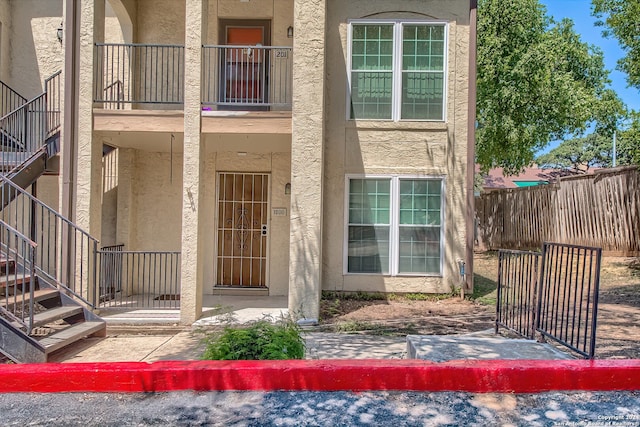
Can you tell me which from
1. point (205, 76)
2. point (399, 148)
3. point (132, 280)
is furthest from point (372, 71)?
point (132, 280)

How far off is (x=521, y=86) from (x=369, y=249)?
10.0 metres

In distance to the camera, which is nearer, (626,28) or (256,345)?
(256,345)

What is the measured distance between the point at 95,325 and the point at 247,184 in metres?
4.49

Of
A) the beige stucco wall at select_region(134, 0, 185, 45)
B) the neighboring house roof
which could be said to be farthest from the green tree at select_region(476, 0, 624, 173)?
the neighboring house roof

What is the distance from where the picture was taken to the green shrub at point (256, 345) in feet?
15.1

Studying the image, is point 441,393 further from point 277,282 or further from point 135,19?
point 135,19

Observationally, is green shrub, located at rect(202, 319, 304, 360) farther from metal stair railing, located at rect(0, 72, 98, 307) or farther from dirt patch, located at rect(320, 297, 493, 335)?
metal stair railing, located at rect(0, 72, 98, 307)

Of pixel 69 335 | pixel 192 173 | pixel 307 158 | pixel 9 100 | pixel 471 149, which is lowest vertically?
pixel 69 335

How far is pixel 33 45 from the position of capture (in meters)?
10.2

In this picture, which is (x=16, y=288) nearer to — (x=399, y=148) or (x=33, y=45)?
(x=33, y=45)

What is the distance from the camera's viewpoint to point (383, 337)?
24.2 feet

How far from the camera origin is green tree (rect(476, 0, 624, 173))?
16.5 meters

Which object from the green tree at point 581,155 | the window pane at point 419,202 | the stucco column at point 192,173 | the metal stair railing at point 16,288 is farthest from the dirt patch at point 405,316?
the green tree at point 581,155

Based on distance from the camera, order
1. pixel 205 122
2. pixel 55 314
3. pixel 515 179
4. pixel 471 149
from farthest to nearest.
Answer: pixel 515 179 → pixel 471 149 → pixel 205 122 → pixel 55 314
